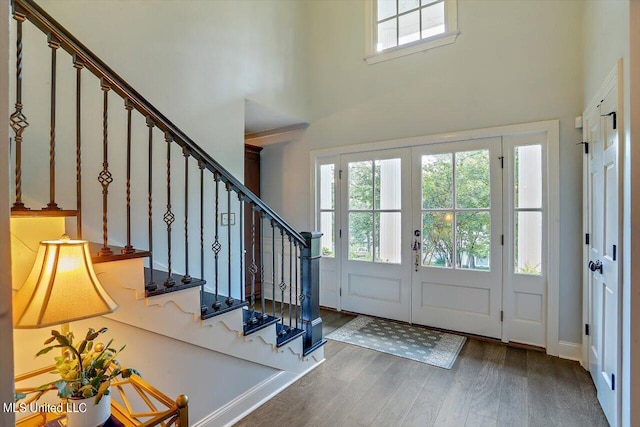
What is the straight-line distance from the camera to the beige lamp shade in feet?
3.25

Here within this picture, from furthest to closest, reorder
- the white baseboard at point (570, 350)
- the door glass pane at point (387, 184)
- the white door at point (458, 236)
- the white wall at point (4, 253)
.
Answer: the door glass pane at point (387, 184), the white door at point (458, 236), the white baseboard at point (570, 350), the white wall at point (4, 253)

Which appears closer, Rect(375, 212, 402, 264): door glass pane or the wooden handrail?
the wooden handrail

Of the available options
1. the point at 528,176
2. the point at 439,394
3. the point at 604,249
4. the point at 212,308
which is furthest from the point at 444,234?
the point at 212,308

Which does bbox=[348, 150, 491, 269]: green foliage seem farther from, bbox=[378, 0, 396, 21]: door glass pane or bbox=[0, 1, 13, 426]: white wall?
bbox=[0, 1, 13, 426]: white wall

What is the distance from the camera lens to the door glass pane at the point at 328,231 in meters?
3.94

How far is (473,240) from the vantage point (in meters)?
3.15

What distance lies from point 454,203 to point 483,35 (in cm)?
158

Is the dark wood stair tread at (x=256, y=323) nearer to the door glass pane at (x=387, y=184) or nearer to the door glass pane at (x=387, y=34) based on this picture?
the door glass pane at (x=387, y=184)

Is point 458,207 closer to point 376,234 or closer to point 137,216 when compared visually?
point 376,234

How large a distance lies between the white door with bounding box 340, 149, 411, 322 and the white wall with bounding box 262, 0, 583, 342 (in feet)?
1.12

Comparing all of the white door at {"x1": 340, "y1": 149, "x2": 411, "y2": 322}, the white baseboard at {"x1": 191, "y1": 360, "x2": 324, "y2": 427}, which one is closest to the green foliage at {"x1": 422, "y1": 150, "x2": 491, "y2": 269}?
the white door at {"x1": 340, "y1": 149, "x2": 411, "y2": 322}

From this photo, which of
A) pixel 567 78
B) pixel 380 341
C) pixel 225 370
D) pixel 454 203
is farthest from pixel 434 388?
pixel 567 78

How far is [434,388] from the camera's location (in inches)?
90.6

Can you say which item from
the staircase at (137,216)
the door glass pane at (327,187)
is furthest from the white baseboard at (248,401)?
the door glass pane at (327,187)
